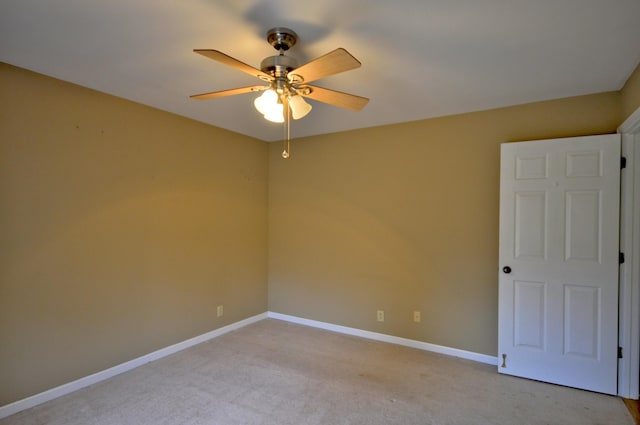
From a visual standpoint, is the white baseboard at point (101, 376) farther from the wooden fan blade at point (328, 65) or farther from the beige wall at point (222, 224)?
the wooden fan blade at point (328, 65)

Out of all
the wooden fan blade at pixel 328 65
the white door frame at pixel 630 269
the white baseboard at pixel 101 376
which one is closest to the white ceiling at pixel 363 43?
the wooden fan blade at pixel 328 65

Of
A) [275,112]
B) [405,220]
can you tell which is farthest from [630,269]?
[275,112]

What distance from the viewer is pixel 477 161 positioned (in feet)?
10.6

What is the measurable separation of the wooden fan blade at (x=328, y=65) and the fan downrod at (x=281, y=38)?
239 mm

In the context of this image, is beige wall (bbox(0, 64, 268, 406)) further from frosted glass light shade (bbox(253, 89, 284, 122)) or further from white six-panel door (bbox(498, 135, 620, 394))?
white six-panel door (bbox(498, 135, 620, 394))

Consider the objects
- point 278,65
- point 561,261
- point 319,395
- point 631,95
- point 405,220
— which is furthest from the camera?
point 405,220

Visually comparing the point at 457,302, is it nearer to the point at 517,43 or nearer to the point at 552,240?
the point at 552,240

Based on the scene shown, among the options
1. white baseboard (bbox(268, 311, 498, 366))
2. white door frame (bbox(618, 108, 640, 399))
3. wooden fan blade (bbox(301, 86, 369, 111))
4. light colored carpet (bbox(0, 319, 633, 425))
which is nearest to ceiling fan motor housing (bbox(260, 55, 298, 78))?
wooden fan blade (bbox(301, 86, 369, 111))

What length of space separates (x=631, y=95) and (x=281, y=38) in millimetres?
2628

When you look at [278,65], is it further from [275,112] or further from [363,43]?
[363,43]

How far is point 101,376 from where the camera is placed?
278 centimetres

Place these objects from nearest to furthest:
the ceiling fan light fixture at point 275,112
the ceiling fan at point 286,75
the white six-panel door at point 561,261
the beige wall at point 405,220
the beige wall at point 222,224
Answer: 1. the ceiling fan at point 286,75
2. the ceiling fan light fixture at point 275,112
3. the beige wall at point 222,224
4. the white six-panel door at point 561,261
5. the beige wall at point 405,220

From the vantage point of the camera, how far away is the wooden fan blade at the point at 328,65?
152cm

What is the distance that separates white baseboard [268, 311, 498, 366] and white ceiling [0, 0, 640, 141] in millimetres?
2455
